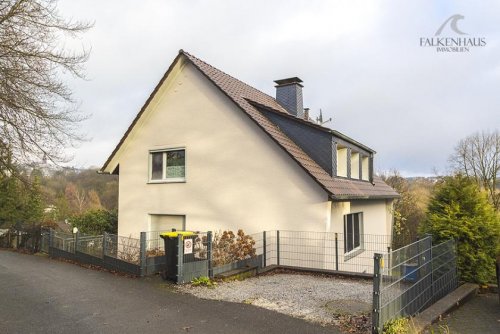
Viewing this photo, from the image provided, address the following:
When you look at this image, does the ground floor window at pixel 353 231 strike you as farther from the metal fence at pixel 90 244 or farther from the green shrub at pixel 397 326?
the metal fence at pixel 90 244

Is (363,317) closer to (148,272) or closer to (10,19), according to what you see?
(148,272)

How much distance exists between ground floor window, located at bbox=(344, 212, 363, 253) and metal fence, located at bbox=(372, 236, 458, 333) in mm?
4998

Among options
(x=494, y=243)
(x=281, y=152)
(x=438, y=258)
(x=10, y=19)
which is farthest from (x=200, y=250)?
(x=10, y=19)

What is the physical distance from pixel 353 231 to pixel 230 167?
5267 mm

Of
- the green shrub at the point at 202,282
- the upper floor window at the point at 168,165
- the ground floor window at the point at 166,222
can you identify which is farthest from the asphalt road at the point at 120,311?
the upper floor window at the point at 168,165

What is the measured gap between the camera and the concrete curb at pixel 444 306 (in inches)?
233

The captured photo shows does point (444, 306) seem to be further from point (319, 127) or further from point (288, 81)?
point (288, 81)

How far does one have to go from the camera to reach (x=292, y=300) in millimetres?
7816

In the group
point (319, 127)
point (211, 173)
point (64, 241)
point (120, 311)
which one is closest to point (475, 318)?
point (120, 311)

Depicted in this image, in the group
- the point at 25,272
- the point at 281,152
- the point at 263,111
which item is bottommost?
the point at 25,272

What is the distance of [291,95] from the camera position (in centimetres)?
1862

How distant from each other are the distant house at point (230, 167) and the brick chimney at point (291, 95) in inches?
132

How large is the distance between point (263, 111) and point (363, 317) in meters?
9.15

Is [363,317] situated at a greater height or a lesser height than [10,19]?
lesser
